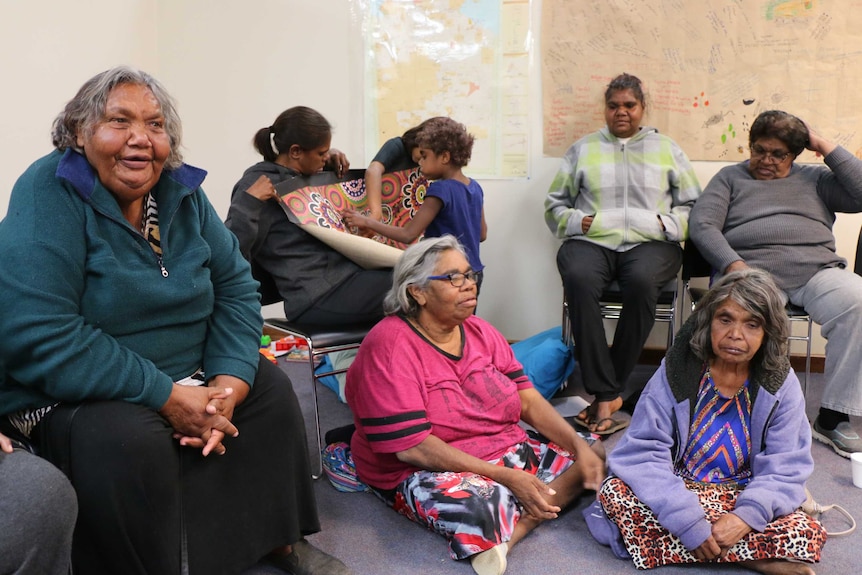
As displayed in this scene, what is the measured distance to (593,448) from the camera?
8.34 feet

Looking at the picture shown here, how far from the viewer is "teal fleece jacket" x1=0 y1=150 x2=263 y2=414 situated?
5.38ft

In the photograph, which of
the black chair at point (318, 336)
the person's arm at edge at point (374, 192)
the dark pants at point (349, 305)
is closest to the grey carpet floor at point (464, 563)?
the black chair at point (318, 336)

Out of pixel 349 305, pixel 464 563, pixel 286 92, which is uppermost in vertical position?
pixel 286 92

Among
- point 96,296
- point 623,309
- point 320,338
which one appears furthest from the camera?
point 623,309

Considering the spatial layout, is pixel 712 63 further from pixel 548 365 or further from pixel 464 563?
pixel 464 563

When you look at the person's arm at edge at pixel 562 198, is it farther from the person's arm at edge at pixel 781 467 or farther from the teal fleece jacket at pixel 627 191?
the person's arm at edge at pixel 781 467

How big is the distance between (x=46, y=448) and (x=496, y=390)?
1255 mm

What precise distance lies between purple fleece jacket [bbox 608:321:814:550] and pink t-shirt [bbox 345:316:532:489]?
1.26 ft

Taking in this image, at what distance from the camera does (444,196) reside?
316 centimetres

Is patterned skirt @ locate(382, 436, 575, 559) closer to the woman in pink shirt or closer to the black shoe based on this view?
the woman in pink shirt

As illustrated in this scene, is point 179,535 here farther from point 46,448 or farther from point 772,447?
point 772,447

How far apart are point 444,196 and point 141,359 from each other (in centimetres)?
165

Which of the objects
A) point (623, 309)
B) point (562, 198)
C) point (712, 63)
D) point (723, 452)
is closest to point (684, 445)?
point (723, 452)

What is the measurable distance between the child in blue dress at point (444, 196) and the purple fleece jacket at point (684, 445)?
116 cm
